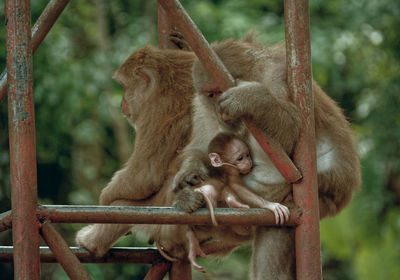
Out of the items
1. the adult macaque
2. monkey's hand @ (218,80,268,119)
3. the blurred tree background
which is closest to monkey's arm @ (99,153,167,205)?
the adult macaque

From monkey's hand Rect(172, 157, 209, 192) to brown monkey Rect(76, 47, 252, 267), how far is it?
33 cm

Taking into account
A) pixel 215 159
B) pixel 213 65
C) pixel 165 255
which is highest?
pixel 213 65

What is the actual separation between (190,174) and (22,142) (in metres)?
1.34

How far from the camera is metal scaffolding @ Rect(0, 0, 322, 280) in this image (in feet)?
9.01

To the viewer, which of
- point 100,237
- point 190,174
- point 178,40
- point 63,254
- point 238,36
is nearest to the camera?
point 63,254

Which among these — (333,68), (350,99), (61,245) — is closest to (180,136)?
(61,245)

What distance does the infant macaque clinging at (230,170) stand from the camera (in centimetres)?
361

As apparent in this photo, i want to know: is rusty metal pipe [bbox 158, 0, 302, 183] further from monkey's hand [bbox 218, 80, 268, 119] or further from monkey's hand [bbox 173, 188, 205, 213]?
monkey's hand [bbox 173, 188, 205, 213]

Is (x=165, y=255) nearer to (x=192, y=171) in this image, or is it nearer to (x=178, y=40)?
(x=192, y=171)

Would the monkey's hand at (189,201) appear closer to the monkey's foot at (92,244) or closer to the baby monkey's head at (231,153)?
the baby monkey's head at (231,153)

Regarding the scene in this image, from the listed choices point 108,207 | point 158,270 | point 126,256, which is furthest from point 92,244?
point 108,207

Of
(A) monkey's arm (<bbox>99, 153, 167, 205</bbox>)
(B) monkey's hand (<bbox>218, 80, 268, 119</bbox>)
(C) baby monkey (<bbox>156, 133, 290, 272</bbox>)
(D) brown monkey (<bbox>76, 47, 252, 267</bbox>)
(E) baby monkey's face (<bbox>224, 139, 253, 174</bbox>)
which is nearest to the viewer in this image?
(B) monkey's hand (<bbox>218, 80, 268, 119</bbox>)

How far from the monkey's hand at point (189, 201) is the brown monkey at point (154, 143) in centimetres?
89

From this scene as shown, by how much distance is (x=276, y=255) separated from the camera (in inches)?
136
